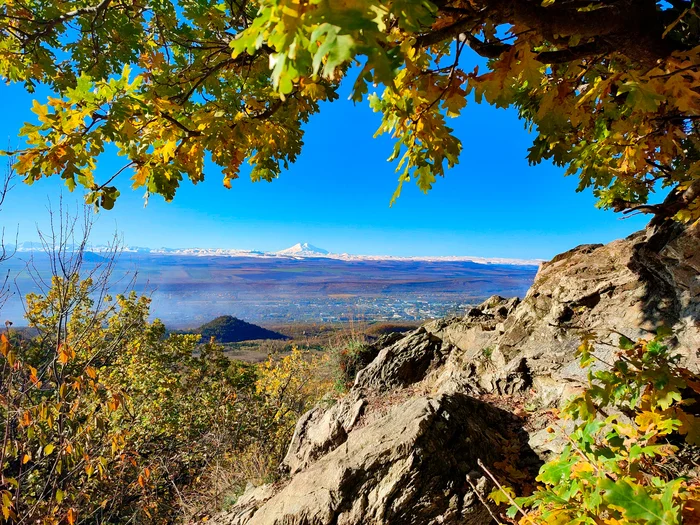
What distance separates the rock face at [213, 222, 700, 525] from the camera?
3.25 meters

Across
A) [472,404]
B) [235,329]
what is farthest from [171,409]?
[235,329]

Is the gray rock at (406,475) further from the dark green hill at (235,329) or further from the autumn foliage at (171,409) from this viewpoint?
the dark green hill at (235,329)

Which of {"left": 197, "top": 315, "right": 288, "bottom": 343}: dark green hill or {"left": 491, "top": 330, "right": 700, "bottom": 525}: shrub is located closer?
{"left": 491, "top": 330, "right": 700, "bottom": 525}: shrub

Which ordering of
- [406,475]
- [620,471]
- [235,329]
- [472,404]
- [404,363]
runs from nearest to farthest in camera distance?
1. [620,471]
2. [406,475]
3. [472,404]
4. [404,363]
5. [235,329]

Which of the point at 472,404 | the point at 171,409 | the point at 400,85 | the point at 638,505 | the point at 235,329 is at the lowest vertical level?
the point at 235,329

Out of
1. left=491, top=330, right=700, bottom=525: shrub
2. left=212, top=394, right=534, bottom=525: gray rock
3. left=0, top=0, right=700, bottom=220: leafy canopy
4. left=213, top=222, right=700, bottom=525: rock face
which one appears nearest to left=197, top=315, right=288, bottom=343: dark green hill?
left=213, top=222, right=700, bottom=525: rock face

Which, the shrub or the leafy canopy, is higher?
the leafy canopy

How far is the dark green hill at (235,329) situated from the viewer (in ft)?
142

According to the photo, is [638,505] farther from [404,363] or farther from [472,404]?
[404,363]

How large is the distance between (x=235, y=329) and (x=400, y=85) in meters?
52.5

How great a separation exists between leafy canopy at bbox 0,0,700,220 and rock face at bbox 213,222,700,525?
1.35 m

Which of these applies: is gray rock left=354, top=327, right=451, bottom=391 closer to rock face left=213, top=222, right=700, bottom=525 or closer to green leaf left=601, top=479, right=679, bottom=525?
rock face left=213, top=222, right=700, bottom=525

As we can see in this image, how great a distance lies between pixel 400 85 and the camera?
1.90m

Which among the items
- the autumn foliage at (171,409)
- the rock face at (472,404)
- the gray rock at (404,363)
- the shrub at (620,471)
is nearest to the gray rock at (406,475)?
the rock face at (472,404)
